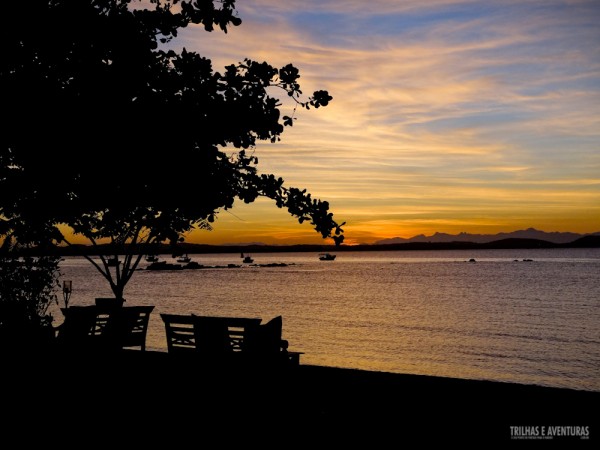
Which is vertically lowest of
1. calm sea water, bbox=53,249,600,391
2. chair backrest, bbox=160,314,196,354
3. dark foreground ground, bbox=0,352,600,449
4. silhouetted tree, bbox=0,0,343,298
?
calm sea water, bbox=53,249,600,391

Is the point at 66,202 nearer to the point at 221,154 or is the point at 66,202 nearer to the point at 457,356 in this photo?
the point at 221,154

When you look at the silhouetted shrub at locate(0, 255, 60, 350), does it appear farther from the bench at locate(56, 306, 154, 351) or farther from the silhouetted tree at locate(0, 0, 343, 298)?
the silhouetted tree at locate(0, 0, 343, 298)

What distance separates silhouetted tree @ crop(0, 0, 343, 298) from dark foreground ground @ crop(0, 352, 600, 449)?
276 centimetres

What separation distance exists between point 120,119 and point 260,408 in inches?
186

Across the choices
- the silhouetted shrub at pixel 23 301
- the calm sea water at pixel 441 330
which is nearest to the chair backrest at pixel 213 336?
the silhouetted shrub at pixel 23 301

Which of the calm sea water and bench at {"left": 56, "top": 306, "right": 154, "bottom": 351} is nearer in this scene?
bench at {"left": 56, "top": 306, "right": 154, "bottom": 351}

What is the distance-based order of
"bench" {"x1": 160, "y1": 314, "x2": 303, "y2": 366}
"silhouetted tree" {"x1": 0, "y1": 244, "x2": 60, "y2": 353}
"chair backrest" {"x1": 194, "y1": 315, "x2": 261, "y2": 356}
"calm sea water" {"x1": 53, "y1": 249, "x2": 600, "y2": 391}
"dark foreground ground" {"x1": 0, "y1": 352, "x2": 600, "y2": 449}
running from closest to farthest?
1. "dark foreground ground" {"x1": 0, "y1": 352, "x2": 600, "y2": 449}
2. "bench" {"x1": 160, "y1": 314, "x2": 303, "y2": 366}
3. "chair backrest" {"x1": 194, "y1": 315, "x2": 261, "y2": 356}
4. "silhouetted tree" {"x1": 0, "y1": 244, "x2": 60, "y2": 353}
5. "calm sea water" {"x1": 53, "y1": 249, "x2": 600, "y2": 391}

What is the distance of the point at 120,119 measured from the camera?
7.89 m

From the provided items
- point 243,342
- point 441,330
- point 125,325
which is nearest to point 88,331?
point 125,325

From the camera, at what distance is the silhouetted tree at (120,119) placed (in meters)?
7.96

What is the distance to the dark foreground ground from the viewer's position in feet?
25.3

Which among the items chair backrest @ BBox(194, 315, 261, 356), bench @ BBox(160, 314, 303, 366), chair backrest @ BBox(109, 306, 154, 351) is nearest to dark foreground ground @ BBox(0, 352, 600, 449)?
bench @ BBox(160, 314, 303, 366)

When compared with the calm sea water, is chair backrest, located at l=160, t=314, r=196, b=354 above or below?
above

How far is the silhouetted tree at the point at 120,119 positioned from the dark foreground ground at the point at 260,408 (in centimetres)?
276
